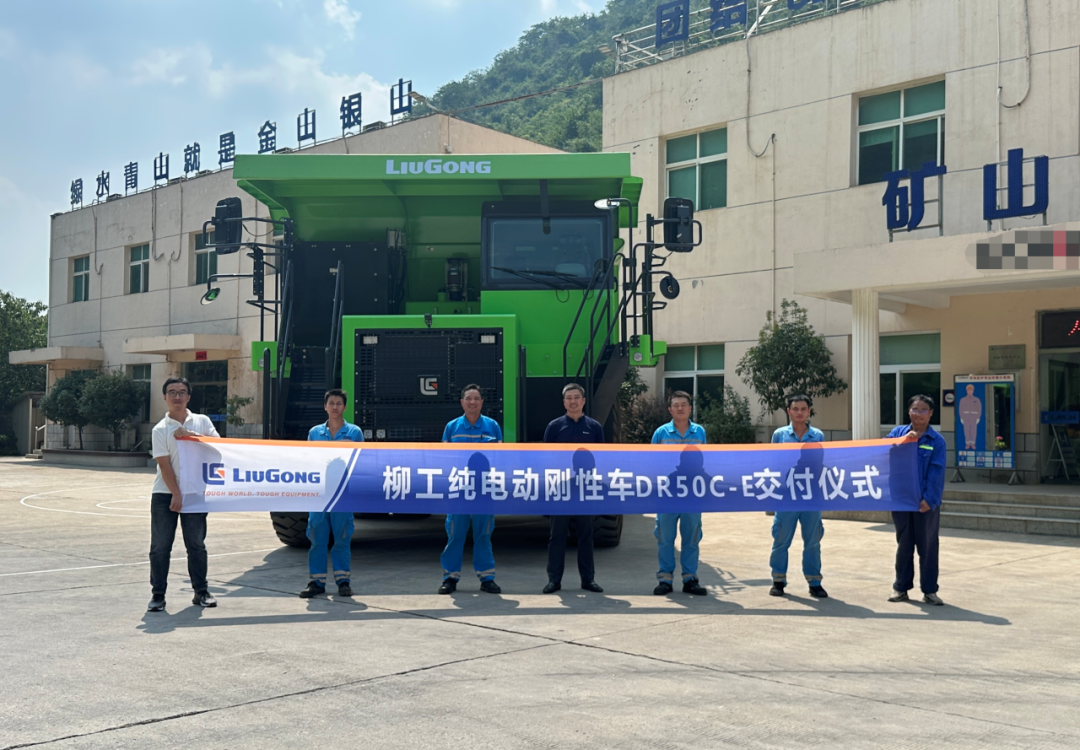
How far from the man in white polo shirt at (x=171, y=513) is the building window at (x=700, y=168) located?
16.0 metres

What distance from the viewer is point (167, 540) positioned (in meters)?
8.05

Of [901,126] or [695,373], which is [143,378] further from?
[901,126]

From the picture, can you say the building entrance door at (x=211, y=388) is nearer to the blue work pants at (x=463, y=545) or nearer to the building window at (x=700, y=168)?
the building window at (x=700, y=168)

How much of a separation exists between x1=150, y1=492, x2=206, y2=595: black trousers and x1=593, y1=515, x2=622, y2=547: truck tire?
421 centimetres

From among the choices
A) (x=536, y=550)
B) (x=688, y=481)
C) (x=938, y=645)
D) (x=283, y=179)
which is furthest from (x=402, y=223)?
(x=938, y=645)

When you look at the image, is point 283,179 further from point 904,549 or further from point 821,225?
point 821,225

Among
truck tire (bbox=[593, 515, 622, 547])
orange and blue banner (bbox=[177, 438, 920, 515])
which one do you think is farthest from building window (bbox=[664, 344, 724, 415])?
orange and blue banner (bbox=[177, 438, 920, 515])

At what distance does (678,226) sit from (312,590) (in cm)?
508

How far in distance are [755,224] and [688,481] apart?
13632mm

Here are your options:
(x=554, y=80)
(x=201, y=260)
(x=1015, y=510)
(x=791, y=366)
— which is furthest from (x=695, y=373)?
(x=554, y=80)

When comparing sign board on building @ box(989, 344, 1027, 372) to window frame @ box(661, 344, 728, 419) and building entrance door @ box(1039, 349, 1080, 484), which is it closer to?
building entrance door @ box(1039, 349, 1080, 484)

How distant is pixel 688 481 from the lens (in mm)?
8906

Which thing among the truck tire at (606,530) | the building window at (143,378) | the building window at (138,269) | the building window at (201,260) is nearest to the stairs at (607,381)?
the truck tire at (606,530)

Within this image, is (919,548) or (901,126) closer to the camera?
(919,548)
